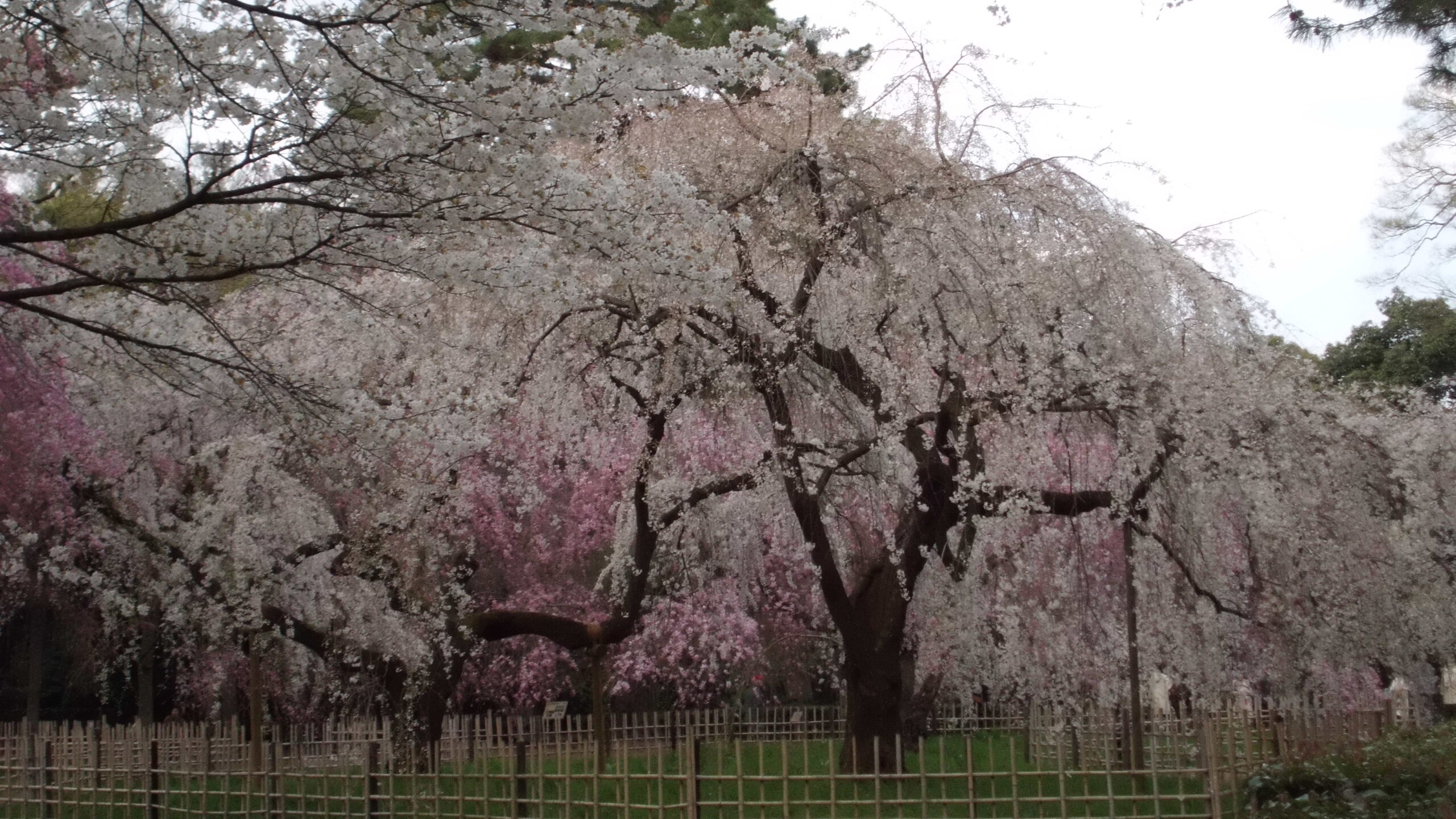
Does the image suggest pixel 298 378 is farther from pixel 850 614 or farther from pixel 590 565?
pixel 590 565

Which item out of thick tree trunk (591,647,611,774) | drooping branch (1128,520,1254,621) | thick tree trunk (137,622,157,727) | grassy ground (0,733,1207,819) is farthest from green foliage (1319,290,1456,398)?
thick tree trunk (137,622,157,727)

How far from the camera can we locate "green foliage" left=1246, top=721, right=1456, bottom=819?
8852 millimetres

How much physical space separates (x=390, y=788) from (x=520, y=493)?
579 centimetres

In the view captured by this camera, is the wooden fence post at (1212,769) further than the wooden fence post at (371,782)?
No

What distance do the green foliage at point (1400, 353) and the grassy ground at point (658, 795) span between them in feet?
84.2

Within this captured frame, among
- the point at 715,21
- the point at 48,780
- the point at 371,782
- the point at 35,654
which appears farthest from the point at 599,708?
the point at 35,654

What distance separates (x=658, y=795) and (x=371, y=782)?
94.7 inches

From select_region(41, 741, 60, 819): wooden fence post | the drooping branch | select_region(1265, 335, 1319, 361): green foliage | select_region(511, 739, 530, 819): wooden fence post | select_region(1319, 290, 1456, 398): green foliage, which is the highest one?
select_region(1319, 290, 1456, 398): green foliage

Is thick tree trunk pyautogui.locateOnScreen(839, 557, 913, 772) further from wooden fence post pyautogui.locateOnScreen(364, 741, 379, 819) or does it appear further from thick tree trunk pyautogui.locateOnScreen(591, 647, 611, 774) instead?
wooden fence post pyautogui.locateOnScreen(364, 741, 379, 819)

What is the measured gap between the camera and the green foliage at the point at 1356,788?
29.0ft

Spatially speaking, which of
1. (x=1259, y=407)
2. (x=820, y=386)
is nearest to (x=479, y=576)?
(x=820, y=386)

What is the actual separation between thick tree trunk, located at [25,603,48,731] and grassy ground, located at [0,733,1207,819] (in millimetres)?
11792

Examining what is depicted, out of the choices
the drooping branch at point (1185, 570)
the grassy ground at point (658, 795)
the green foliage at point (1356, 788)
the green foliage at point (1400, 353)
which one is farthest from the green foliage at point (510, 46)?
the green foliage at point (1400, 353)

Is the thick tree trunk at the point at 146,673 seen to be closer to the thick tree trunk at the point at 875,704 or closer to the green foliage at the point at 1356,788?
the thick tree trunk at the point at 875,704
